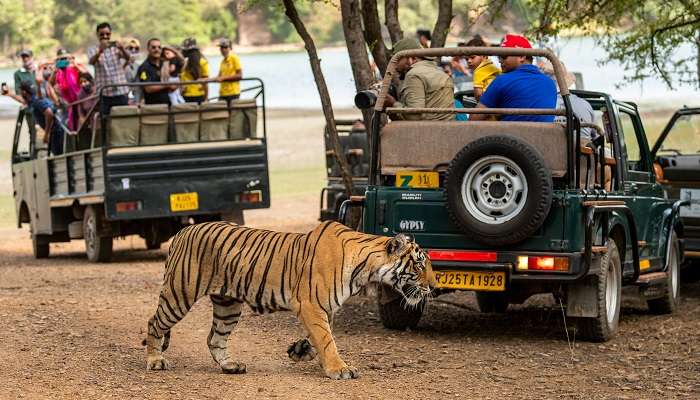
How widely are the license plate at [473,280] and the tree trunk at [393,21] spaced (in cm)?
420

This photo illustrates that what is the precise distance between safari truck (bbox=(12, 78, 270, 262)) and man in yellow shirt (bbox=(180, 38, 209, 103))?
1.16 meters

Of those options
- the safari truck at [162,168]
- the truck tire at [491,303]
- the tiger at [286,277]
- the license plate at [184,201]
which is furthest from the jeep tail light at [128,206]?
the tiger at [286,277]

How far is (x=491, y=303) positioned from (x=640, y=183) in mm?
1543

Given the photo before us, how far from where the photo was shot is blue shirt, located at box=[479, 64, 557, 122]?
1024 centimetres

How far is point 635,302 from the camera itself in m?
13.2

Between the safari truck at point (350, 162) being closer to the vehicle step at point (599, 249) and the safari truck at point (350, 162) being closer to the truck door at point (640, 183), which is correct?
the truck door at point (640, 183)

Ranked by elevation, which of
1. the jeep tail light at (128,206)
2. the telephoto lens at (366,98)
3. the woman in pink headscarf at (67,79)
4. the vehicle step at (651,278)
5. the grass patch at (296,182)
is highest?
the woman in pink headscarf at (67,79)

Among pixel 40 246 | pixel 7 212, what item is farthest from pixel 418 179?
pixel 7 212

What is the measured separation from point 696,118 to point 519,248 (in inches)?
212

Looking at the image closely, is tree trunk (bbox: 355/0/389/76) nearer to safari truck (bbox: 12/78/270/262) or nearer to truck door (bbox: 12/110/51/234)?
safari truck (bbox: 12/78/270/262)

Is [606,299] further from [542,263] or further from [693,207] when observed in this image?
[693,207]

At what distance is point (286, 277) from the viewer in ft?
28.2

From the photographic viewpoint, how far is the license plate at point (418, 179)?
10258 millimetres

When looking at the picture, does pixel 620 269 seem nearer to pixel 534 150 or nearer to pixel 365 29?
pixel 534 150
